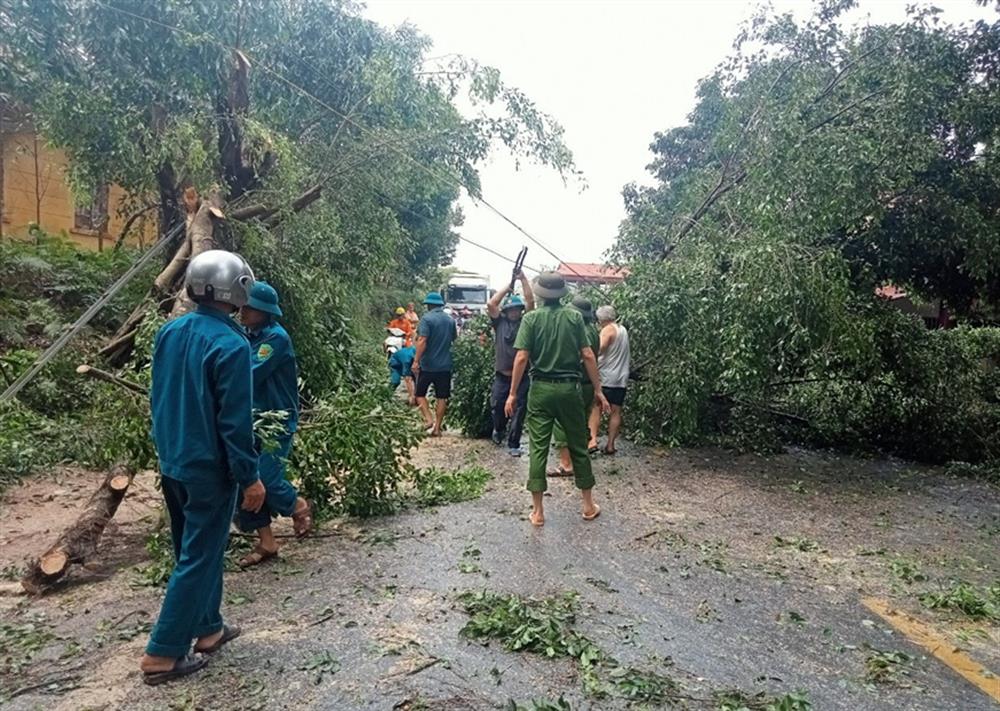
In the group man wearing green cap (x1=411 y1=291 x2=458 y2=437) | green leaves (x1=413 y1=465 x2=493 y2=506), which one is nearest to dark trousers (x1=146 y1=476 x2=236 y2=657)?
green leaves (x1=413 y1=465 x2=493 y2=506)

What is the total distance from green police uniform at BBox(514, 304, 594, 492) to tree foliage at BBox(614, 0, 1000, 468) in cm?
283

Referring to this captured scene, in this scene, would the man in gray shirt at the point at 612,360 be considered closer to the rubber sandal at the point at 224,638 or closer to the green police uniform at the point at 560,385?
the green police uniform at the point at 560,385

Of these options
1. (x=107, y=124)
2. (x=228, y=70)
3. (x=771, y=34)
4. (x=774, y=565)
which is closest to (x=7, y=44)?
(x=107, y=124)

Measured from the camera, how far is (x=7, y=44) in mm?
6684

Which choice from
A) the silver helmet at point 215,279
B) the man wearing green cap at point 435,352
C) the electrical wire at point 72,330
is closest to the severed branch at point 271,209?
the electrical wire at point 72,330

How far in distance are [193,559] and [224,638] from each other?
53 cm

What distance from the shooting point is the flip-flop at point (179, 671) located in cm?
319

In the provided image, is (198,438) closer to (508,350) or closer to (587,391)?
(587,391)

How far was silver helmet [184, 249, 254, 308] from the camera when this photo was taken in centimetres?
329

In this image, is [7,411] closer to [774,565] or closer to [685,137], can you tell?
[774,565]

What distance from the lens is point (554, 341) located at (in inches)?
219

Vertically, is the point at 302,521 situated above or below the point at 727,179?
below

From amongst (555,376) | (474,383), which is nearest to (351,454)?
(555,376)

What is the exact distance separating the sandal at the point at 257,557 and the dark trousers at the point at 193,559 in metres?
1.32
